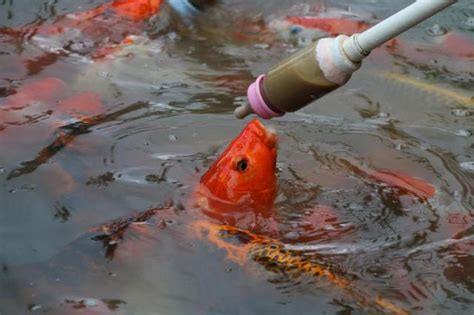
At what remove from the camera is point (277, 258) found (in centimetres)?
227

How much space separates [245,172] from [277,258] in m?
0.35

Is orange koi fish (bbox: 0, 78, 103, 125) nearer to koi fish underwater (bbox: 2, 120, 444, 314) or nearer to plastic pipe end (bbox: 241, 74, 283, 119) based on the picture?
koi fish underwater (bbox: 2, 120, 444, 314)

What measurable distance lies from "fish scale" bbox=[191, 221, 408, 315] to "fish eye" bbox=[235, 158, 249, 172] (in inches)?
8.2

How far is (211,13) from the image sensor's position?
4398 millimetres

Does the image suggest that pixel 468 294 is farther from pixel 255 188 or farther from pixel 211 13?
pixel 211 13

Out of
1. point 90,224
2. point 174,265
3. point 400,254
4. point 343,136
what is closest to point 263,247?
point 174,265

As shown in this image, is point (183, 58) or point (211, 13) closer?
point (183, 58)

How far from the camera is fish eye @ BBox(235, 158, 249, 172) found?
248 centimetres

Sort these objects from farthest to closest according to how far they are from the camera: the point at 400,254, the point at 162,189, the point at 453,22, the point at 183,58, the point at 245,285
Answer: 1. the point at 453,22
2. the point at 183,58
3. the point at 162,189
4. the point at 400,254
5. the point at 245,285

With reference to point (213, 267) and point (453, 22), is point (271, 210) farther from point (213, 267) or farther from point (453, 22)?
point (453, 22)

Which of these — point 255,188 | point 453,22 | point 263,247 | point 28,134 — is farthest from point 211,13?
point 263,247

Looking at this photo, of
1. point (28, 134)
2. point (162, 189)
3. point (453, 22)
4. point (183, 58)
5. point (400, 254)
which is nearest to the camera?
point (400, 254)

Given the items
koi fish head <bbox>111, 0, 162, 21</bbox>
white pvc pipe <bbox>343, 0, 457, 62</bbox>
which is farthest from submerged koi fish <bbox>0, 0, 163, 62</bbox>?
white pvc pipe <bbox>343, 0, 457, 62</bbox>

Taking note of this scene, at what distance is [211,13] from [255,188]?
211 centimetres
